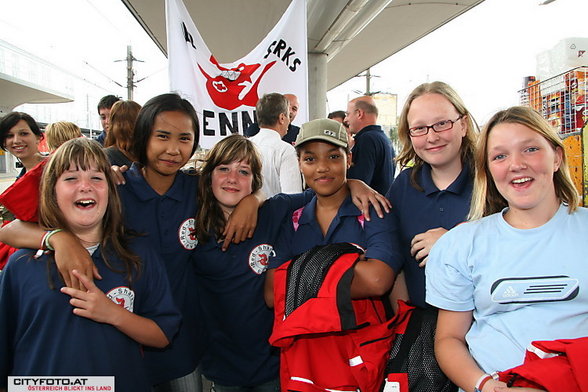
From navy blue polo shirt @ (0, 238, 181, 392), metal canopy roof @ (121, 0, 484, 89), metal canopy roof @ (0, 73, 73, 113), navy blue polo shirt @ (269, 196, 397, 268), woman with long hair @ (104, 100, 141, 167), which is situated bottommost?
navy blue polo shirt @ (0, 238, 181, 392)

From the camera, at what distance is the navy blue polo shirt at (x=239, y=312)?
2.19 meters


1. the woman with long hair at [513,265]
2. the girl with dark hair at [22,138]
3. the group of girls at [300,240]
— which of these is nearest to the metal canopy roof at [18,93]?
the girl with dark hair at [22,138]

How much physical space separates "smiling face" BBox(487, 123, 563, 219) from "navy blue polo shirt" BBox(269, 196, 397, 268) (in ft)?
1.85

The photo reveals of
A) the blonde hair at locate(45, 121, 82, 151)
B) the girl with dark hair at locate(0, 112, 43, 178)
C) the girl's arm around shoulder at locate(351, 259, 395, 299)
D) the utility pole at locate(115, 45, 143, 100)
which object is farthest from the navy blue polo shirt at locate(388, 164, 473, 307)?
the utility pole at locate(115, 45, 143, 100)

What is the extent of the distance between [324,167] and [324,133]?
7.2 inches

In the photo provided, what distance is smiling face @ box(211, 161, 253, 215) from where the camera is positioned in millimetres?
2312

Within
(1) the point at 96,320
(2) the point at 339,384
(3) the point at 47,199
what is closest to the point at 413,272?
(2) the point at 339,384

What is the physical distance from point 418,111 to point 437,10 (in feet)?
15.5

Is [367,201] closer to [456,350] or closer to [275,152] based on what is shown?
[456,350]

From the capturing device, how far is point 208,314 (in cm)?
227

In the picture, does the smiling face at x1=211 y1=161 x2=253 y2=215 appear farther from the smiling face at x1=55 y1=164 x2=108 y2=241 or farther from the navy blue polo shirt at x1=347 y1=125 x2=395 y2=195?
the navy blue polo shirt at x1=347 y1=125 x2=395 y2=195

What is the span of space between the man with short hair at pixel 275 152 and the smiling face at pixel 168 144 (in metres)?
1.37

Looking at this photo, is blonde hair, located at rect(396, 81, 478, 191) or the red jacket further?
blonde hair, located at rect(396, 81, 478, 191)

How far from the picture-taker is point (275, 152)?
145 inches
